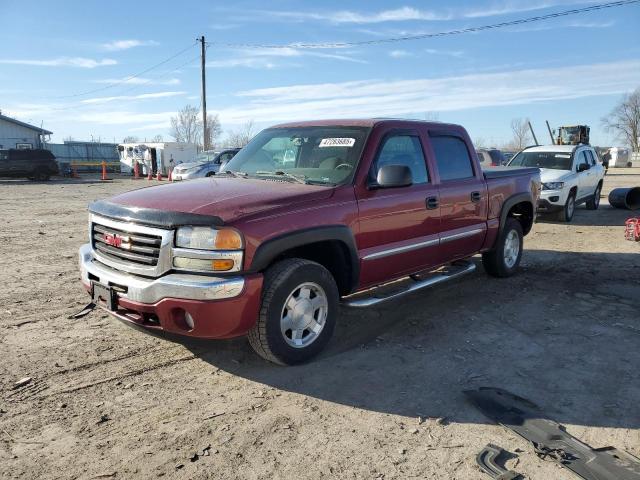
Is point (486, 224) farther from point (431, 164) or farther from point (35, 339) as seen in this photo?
point (35, 339)

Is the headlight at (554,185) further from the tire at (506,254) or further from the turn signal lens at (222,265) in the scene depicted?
the turn signal lens at (222,265)

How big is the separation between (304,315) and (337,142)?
64.3 inches

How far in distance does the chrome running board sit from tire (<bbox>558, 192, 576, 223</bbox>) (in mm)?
7128

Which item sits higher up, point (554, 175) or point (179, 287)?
point (554, 175)

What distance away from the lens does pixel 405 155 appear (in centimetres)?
485

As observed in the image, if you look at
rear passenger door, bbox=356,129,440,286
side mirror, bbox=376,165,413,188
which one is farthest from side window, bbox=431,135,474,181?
side mirror, bbox=376,165,413,188

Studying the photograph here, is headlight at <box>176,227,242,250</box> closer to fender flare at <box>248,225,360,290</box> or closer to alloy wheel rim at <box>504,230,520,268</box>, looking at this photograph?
fender flare at <box>248,225,360,290</box>

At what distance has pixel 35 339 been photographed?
14.1 feet

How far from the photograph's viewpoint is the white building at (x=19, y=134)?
127 feet

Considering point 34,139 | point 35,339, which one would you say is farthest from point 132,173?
point 35,339

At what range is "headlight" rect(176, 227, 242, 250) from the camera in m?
3.35

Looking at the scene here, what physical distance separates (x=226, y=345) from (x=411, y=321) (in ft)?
5.95

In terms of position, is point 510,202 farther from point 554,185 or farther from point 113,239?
point 554,185

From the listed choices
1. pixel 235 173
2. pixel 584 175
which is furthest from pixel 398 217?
pixel 584 175
